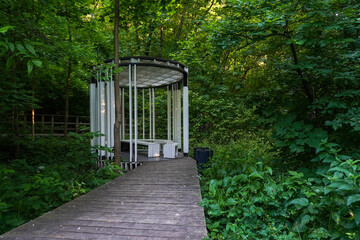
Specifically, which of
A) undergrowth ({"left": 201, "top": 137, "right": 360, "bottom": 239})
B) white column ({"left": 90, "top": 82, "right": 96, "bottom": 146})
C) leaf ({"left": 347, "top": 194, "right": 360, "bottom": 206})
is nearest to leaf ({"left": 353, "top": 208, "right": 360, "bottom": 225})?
undergrowth ({"left": 201, "top": 137, "right": 360, "bottom": 239})

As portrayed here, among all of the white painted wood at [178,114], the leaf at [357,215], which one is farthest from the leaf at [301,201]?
the white painted wood at [178,114]

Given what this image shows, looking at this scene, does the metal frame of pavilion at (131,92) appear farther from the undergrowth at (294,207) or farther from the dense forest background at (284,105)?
the undergrowth at (294,207)

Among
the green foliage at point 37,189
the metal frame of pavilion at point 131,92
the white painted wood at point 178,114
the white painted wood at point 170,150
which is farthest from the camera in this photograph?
the white painted wood at point 178,114

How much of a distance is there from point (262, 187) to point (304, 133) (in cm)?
115

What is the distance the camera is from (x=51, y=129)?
39.8ft

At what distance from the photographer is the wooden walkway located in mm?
2248

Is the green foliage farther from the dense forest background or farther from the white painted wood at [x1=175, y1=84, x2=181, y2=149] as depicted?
the white painted wood at [x1=175, y1=84, x2=181, y2=149]

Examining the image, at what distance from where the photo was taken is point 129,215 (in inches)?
107

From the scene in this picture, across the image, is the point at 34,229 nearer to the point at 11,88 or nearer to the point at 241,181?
the point at 241,181

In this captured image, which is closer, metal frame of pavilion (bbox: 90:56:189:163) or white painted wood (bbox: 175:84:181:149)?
metal frame of pavilion (bbox: 90:56:189:163)

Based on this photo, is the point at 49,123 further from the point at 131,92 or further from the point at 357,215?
the point at 357,215

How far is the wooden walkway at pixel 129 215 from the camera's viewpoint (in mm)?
2248

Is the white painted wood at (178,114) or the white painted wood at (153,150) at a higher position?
the white painted wood at (178,114)

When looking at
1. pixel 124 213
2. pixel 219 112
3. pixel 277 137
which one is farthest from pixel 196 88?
pixel 124 213
